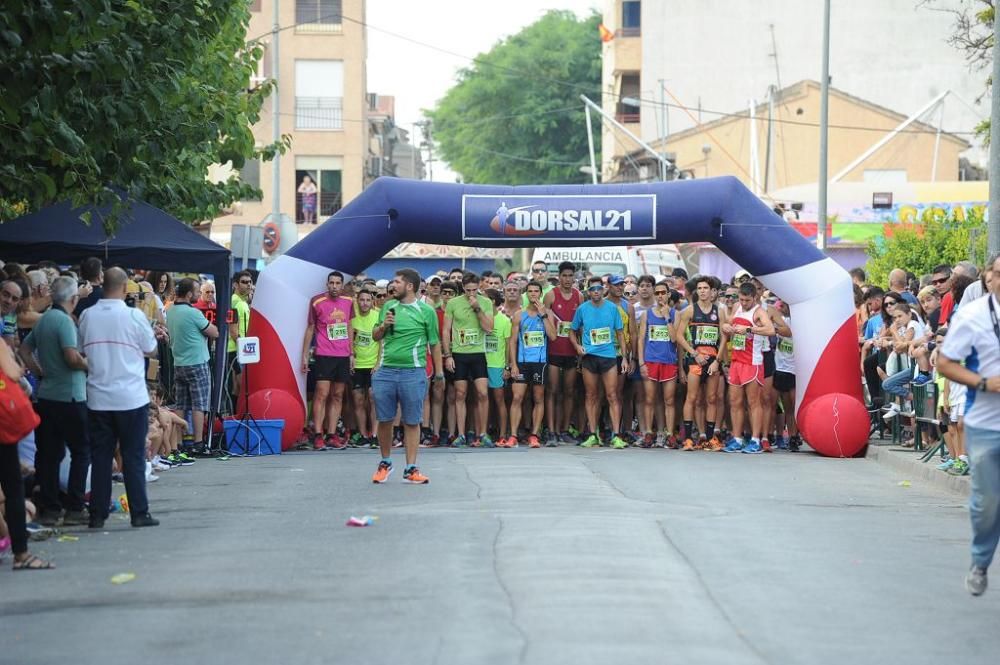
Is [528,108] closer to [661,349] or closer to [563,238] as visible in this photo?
[563,238]

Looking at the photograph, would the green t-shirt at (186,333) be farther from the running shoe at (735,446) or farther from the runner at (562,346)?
the running shoe at (735,446)

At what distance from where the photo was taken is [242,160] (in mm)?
22781

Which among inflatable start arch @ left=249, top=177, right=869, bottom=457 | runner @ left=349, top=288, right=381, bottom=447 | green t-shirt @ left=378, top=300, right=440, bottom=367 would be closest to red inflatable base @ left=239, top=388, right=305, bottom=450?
inflatable start arch @ left=249, top=177, right=869, bottom=457

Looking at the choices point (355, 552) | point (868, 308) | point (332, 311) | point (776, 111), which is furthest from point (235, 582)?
point (776, 111)

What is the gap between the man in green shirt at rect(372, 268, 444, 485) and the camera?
14.3 meters

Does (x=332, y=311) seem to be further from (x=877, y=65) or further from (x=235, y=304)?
(x=877, y=65)

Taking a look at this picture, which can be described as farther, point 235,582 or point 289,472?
point 289,472

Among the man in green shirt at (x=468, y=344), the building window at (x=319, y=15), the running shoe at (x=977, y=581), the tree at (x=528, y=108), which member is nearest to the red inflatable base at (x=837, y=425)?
the man in green shirt at (x=468, y=344)

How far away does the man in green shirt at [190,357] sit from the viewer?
56.7 feet

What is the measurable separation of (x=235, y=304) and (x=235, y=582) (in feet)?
34.3

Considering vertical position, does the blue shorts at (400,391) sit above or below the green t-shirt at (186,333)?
below

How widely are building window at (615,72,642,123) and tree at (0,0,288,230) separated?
49.7 m

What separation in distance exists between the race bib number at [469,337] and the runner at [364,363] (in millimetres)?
999

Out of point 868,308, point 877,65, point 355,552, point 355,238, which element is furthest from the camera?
point 877,65
